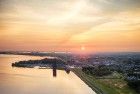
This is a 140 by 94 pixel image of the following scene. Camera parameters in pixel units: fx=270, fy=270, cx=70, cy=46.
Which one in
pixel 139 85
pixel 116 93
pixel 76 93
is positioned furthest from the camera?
pixel 139 85

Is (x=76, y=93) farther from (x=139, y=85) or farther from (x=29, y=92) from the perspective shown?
(x=139, y=85)

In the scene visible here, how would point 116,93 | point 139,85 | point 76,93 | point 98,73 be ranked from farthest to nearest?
point 98,73 < point 139,85 < point 76,93 < point 116,93

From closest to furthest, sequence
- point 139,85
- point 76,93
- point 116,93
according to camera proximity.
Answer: point 116,93, point 76,93, point 139,85

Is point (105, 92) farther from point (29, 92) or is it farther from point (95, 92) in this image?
point (29, 92)

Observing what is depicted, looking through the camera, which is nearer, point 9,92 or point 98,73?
point 9,92

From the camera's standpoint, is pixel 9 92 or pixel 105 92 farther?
pixel 9 92

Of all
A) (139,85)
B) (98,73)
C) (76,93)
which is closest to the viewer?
(76,93)

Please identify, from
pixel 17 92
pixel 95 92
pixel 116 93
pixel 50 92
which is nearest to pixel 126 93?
pixel 116 93

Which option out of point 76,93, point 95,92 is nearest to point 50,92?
point 76,93

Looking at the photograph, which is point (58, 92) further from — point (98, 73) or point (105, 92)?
point (98, 73)
